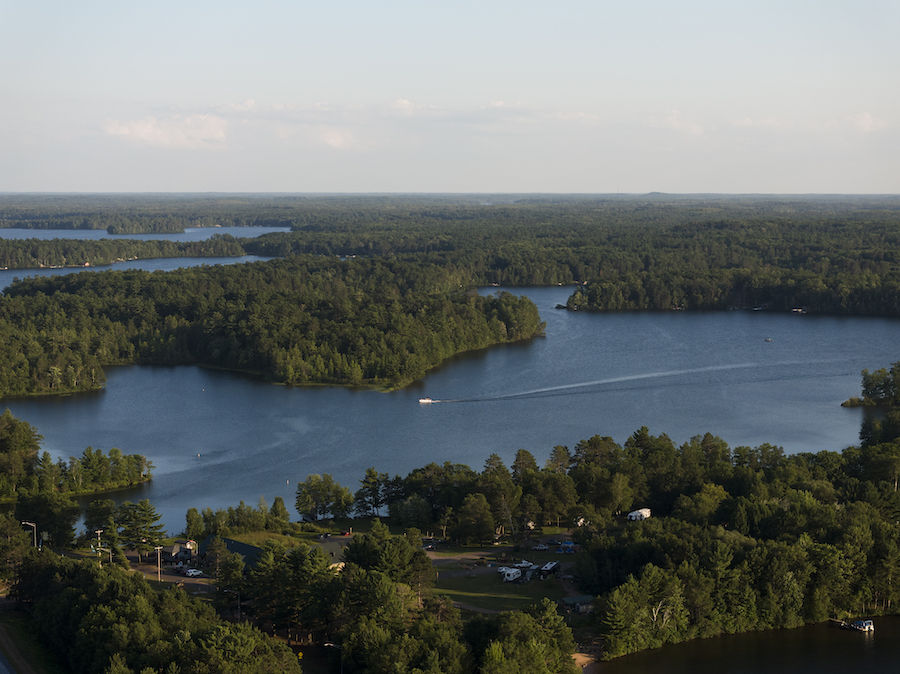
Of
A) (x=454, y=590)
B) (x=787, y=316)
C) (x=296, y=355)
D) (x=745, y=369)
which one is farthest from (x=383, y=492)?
(x=787, y=316)

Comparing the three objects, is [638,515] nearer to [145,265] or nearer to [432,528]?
[432,528]

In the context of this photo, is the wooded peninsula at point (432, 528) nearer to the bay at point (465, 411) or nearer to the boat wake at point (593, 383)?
the bay at point (465, 411)

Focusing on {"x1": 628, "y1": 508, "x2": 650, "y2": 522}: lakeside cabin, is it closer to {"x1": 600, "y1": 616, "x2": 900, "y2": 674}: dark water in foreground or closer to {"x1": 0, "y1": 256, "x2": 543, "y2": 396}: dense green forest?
{"x1": 600, "y1": 616, "x2": 900, "y2": 674}: dark water in foreground

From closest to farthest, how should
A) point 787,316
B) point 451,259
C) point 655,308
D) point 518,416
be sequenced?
point 518,416 → point 787,316 → point 655,308 → point 451,259

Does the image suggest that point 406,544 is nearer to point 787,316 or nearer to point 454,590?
point 454,590

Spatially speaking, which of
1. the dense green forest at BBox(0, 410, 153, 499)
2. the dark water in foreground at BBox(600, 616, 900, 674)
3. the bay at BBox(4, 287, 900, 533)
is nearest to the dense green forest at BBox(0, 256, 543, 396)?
the bay at BBox(4, 287, 900, 533)

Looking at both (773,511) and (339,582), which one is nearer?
(339,582)
